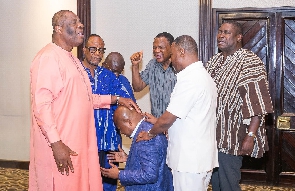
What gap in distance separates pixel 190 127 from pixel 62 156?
2.69ft


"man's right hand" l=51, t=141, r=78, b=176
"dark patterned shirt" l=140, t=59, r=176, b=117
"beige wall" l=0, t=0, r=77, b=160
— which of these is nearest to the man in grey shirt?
"dark patterned shirt" l=140, t=59, r=176, b=117

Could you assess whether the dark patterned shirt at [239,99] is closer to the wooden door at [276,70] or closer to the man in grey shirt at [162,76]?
the man in grey shirt at [162,76]

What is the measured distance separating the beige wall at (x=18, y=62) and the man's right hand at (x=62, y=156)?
12.1 feet

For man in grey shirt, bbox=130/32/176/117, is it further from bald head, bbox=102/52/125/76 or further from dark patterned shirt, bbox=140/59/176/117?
bald head, bbox=102/52/125/76

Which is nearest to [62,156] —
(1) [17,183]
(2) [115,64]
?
(2) [115,64]

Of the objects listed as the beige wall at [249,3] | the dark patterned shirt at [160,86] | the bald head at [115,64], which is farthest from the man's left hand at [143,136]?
the beige wall at [249,3]

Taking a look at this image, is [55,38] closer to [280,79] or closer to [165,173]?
[165,173]

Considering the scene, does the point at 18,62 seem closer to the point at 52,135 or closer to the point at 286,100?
the point at 286,100

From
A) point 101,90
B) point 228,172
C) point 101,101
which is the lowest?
point 228,172

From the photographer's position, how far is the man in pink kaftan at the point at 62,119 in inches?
98.3

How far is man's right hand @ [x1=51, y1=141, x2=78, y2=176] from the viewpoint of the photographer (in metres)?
2.48

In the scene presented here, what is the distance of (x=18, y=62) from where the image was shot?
6086 mm

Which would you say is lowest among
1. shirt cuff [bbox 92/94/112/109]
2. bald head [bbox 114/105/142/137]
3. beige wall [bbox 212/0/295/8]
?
bald head [bbox 114/105/142/137]

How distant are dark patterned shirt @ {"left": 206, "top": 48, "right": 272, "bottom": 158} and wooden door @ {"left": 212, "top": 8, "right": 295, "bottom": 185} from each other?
6.39 ft
